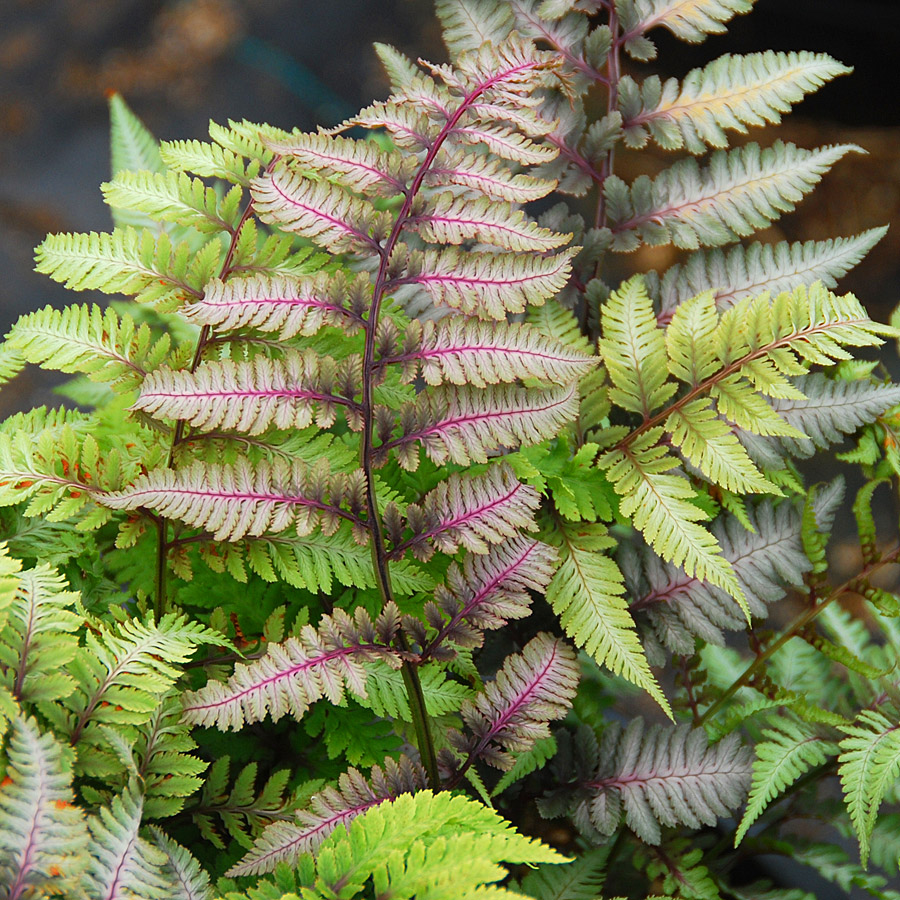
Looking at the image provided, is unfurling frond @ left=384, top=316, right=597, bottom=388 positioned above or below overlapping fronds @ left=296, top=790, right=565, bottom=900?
above

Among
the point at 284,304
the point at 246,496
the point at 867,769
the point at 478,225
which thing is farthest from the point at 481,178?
the point at 867,769

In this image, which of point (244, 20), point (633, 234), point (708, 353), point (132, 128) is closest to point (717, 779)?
point (708, 353)

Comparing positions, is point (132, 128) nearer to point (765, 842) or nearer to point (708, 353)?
point (708, 353)

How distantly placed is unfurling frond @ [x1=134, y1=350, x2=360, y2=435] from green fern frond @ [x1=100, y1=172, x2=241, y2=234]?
0.14m

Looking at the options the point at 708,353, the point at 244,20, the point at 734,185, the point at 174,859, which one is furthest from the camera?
the point at 244,20

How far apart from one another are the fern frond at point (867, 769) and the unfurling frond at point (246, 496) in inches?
16.3

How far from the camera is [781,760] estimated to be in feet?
2.18

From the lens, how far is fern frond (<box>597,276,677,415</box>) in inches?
26.4

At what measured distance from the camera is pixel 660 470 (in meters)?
0.65

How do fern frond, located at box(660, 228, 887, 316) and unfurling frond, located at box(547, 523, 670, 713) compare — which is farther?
fern frond, located at box(660, 228, 887, 316)

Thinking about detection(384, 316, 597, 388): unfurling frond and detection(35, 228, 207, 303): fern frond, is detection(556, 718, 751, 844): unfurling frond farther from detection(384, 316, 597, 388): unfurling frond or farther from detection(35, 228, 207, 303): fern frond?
detection(35, 228, 207, 303): fern frond

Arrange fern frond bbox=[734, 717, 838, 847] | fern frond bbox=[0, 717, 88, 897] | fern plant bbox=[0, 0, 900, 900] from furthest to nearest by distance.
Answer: fern frond bbox=[734, 717, 838, 847]
fern plant bbox=[0, 0, 900, 900]
fern frond bbox=[0, 717, 88, 897]

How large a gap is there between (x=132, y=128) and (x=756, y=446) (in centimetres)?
70

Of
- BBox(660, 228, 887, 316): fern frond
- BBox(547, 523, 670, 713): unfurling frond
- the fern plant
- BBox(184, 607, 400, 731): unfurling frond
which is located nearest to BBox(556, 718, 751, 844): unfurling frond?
the fern plant
